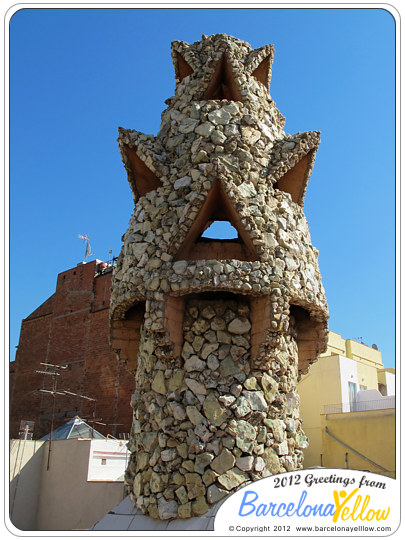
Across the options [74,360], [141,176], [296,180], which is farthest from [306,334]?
[74,360]

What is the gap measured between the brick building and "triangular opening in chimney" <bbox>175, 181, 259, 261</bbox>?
586 inches

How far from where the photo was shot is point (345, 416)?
19.5 m

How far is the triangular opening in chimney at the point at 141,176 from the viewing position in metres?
9.40

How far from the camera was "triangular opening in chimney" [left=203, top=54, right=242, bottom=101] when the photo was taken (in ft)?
31.2

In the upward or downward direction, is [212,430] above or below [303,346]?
below

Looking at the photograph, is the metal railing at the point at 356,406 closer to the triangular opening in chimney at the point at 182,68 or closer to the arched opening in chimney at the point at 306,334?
the arched opening in chimney at the point at 306,334

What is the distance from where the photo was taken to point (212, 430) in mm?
7340

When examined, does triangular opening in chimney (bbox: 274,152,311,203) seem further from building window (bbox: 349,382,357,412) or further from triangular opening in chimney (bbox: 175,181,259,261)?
building window (bbox: 349,382,357,412)

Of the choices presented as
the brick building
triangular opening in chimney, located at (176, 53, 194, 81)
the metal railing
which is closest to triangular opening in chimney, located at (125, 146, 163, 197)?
triangular opening in chimney, located at (176, 53, 194, 81)

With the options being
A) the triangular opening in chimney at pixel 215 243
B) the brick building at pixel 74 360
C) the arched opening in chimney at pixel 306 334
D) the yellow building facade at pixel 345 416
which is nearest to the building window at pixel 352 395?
the yellow building facade at pixel 345 416

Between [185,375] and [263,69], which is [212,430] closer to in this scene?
[185,375]

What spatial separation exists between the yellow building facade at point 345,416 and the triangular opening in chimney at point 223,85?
1275cm
